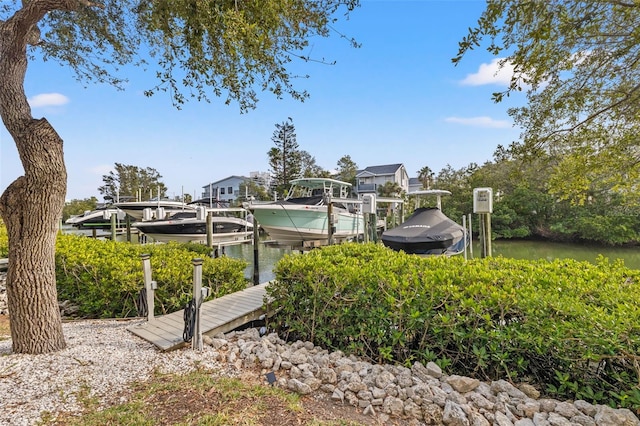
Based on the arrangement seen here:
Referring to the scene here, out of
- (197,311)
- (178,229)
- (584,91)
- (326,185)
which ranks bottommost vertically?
(197,311)

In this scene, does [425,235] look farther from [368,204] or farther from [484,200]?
[368,204]

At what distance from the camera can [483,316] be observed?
2754 mm

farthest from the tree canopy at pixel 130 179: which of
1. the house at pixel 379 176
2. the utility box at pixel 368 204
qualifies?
the utility box at pixel 368 204

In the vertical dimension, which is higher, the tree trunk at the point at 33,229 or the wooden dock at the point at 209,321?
the tree trunk at the point at 33,229

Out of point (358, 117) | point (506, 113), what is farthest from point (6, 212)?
point (358, 117)

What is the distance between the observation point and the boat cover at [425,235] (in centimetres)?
721

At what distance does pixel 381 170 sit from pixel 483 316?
3746 cm

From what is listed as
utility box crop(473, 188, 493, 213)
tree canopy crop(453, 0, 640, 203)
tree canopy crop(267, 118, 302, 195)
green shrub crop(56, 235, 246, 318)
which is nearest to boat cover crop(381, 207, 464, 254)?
utility box crop(473, 188, 493, 213)

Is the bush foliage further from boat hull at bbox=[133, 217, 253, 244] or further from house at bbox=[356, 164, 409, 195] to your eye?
house at bbox=[356, 164, 409, 195]

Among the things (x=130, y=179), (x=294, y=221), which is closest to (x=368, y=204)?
(x=294, y=221)

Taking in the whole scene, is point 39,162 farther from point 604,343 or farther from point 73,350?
point 604,343

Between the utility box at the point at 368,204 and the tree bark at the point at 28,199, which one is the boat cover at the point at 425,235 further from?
the tree bark at the point at 28,199

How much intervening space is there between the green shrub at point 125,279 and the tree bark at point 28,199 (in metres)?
1.78

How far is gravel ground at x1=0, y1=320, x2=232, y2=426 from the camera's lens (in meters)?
2.36
